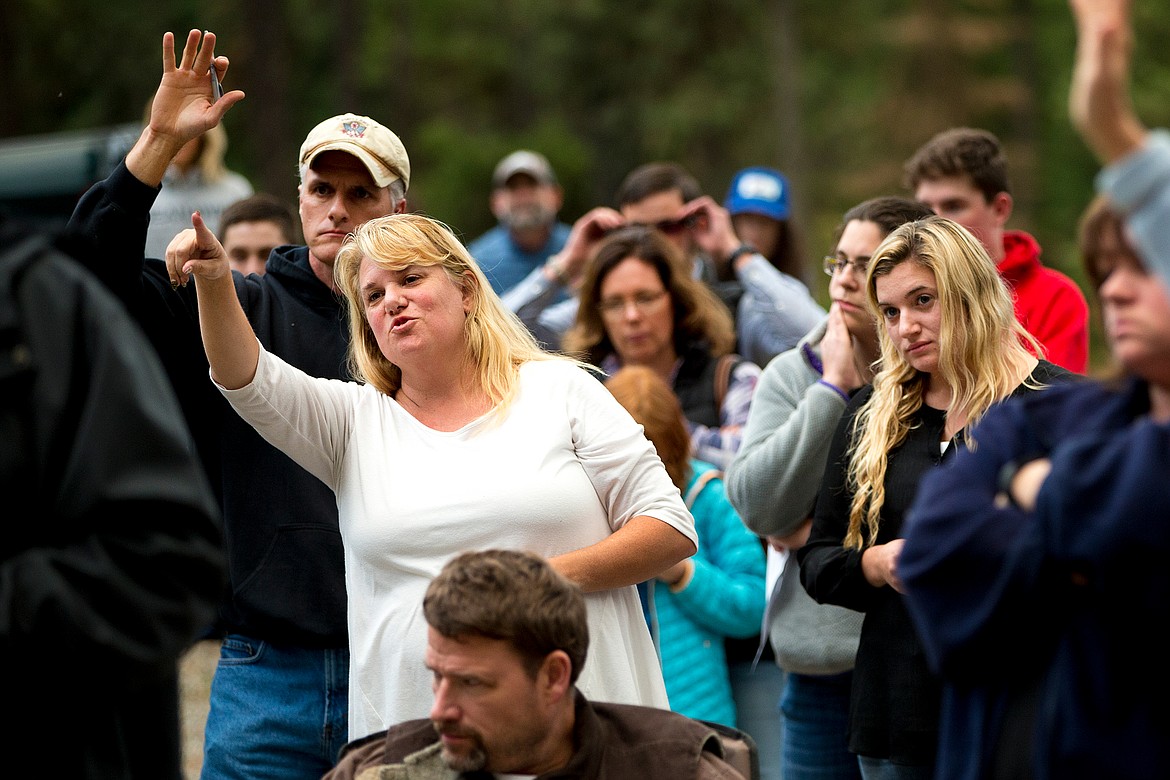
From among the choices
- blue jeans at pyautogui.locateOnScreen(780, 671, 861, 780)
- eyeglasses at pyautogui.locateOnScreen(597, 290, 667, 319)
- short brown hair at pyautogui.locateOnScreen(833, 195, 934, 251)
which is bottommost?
blue jeans at pyautogui.locateOnScreen(780, 671, 861, 780)

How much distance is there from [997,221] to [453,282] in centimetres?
226

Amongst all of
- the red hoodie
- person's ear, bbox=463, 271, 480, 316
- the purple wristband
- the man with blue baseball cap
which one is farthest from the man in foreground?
the man with blue baseball cap

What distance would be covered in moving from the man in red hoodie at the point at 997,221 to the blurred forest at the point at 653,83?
1472 centimetres

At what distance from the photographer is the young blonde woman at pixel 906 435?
3416 mm

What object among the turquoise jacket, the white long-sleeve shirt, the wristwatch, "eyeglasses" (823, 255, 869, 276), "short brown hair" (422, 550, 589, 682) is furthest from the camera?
the wristwatch

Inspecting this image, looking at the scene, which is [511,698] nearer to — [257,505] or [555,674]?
[555,674]

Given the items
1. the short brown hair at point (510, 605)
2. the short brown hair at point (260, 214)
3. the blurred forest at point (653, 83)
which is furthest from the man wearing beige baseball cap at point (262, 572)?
the blurred forest at point (653, 83)

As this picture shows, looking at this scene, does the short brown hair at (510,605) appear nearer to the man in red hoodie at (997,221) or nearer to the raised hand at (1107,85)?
the raised hand at (1107,85)

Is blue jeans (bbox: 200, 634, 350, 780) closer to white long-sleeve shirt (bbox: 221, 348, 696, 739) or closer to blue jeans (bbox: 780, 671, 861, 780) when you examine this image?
white long-sleeve shirt (bbox: 221, 348, 696, 739)

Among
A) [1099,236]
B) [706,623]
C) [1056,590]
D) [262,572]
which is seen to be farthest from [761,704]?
[1099,236]

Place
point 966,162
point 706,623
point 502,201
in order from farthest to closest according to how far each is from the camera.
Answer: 1. point 502,201
2. point 966,162
3. point 706,623

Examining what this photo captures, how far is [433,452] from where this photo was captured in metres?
3.27

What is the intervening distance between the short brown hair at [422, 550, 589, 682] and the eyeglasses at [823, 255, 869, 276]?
171 cm

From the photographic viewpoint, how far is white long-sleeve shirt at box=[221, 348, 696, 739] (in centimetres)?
→ 315
